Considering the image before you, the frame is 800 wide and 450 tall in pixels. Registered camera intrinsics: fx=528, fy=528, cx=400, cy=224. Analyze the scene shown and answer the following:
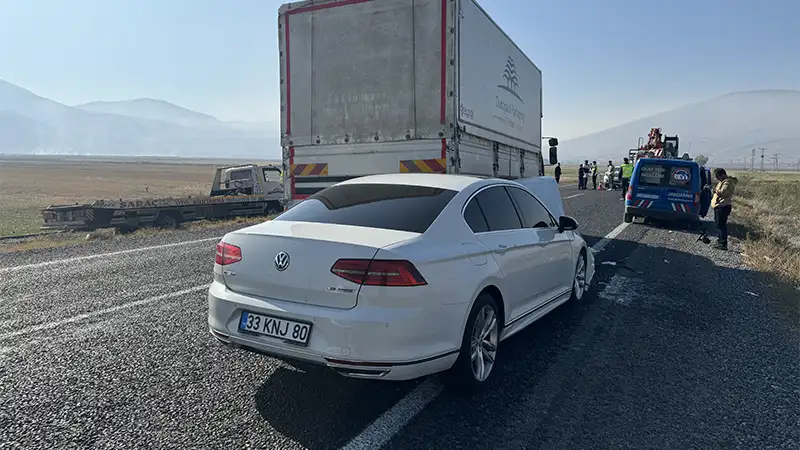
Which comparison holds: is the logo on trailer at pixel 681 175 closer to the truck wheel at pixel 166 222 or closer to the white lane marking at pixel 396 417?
the white lane marking at pixel 396 417

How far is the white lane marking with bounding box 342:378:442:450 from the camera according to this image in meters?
2.98

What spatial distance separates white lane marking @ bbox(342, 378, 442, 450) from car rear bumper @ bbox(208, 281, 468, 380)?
1.03 feet

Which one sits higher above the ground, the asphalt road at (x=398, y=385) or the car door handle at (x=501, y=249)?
the car door handle at (x=501, y=249)

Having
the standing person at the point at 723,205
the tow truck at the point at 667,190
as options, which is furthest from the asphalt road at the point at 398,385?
the tow truck at the point at 667,190

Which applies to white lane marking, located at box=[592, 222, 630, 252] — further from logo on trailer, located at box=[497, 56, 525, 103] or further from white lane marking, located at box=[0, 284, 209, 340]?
white lane marking, located at box=[0, 284, 209, 340]

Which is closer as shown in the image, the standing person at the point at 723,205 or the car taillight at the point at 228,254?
the car taillight at the point at 228,254

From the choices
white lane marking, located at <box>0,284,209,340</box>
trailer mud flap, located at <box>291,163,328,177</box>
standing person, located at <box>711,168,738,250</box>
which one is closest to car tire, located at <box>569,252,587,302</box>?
trailer mud flap, located at <box>291,163,328,177</box>

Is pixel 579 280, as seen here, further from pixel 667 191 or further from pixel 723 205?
pixel 667 191

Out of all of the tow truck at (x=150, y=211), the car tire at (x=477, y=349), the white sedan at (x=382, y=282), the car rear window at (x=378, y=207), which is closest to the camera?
the white sedan at (x=382, y=282)

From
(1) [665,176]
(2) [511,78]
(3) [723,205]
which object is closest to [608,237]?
(3) [723,205]

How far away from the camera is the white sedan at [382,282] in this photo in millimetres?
3086

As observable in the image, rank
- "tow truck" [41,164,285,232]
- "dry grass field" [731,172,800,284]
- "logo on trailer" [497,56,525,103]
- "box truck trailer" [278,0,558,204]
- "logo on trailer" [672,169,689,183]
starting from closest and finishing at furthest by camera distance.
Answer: "box truck trailer" [278,0,558,204] → "dry grass field" [731,172,800,284] → "logo on trailer" [497,56,525,103] → "logo on trailer" [672,169,689,183] → "tow truck" [41,164,285,232]

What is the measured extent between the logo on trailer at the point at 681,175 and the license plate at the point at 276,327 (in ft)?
42.5

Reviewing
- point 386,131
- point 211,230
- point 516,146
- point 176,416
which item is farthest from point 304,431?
point 211,230
